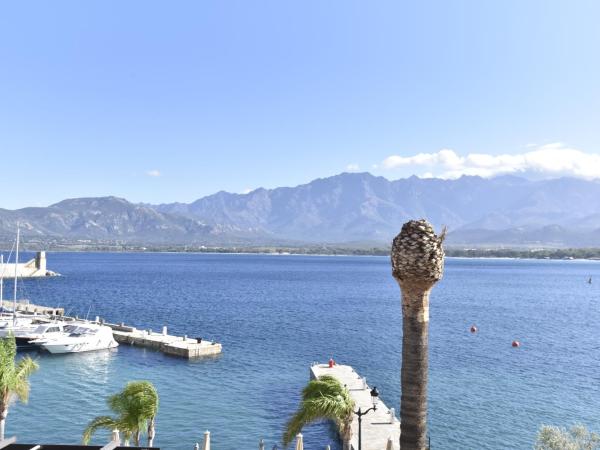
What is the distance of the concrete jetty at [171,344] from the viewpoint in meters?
56.7

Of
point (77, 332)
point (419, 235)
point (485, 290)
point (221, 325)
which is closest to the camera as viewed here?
point (419, 235)

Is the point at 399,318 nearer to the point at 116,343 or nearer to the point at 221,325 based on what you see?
the point at 221,325

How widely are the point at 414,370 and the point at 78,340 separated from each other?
166ft

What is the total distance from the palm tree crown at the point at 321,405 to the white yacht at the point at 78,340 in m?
39.7

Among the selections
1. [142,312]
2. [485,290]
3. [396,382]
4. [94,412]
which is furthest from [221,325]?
[485,290]

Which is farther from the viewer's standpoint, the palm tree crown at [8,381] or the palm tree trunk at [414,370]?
the palm tree crown at [8,381]

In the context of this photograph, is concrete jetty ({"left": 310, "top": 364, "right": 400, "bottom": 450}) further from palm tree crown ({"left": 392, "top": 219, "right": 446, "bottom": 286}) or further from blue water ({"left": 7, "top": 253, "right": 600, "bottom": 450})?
palm tree crown ({"left": 392, "top": 219, "right": 446, "bottom": 286})

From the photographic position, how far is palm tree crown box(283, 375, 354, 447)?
2425 cm

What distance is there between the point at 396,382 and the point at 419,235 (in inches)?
1447

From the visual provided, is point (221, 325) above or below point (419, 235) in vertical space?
below

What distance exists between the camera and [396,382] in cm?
4928

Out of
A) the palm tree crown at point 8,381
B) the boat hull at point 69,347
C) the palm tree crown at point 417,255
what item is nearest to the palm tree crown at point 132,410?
the palm tree crown at point 8,381

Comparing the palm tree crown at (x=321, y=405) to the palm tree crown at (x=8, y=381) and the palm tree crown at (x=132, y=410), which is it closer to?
the palm tree crown at (x=132, y=410)

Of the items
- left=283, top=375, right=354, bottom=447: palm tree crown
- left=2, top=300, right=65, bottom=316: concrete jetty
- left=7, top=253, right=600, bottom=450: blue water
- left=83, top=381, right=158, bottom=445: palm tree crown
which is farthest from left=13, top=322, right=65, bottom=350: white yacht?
left=283, top=375, right=354, bottom=447: palm tree crown
